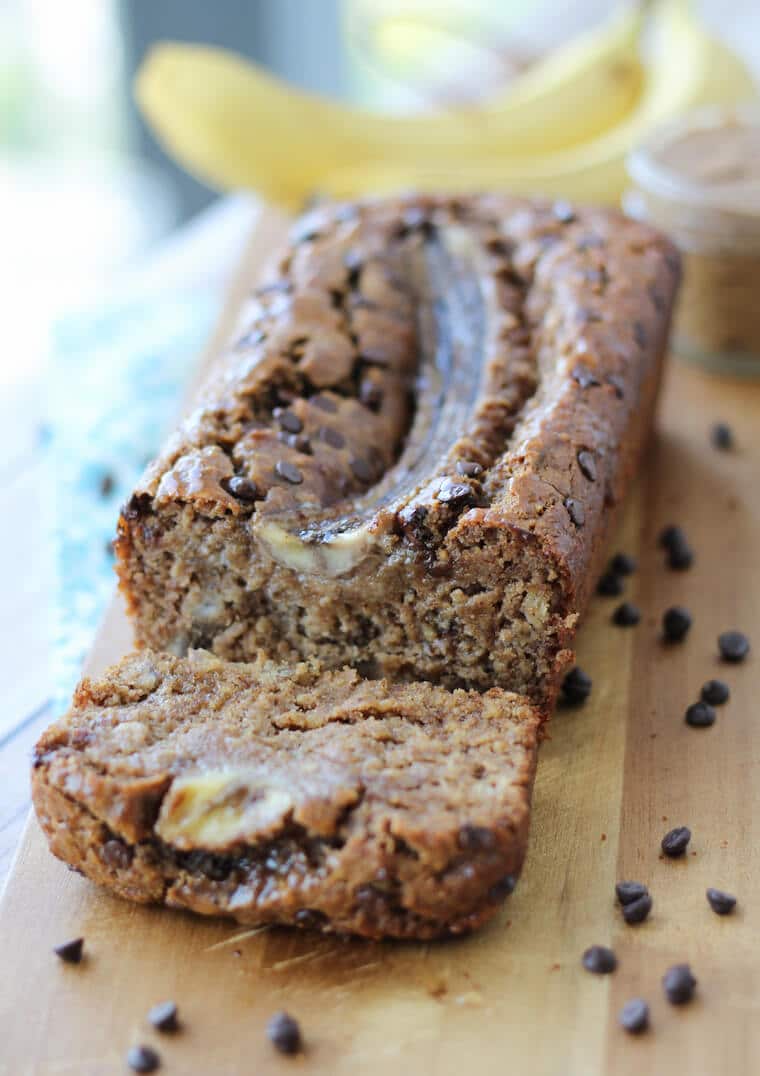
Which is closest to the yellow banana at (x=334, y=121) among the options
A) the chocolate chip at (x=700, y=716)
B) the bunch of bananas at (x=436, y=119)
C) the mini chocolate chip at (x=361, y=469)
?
the bunch of bananas at (x=436, y=119)

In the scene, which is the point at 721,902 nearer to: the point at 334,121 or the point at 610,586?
the point at 610,586

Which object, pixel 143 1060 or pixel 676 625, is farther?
pixel 676 625

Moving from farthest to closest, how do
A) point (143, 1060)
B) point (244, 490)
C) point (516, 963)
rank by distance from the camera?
point (244, 490), point (516, 963), point (143, 1060)

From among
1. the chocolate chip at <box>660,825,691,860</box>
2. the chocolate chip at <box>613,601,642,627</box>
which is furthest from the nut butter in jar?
the chocolate chip at <box>660,825,691,860</box>

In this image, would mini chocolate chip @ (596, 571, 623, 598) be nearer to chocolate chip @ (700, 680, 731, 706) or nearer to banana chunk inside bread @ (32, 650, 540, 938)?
chocolate chip @ (700, 680, 731, 706)

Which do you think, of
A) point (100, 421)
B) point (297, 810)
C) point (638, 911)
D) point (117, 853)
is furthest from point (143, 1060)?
point (100, 421)
